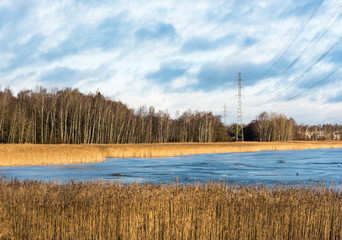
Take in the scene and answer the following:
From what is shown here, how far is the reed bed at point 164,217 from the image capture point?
7.36m

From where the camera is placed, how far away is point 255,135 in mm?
103062

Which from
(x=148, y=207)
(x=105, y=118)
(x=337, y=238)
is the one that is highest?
(x=105, y=118)

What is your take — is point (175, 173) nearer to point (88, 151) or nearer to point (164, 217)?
point (88, 151)

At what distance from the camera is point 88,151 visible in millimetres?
30844

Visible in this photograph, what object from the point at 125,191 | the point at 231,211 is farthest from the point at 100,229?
the point at 231,211

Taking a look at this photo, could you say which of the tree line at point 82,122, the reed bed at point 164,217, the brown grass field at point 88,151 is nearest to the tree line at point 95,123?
the tree line at point 82,122

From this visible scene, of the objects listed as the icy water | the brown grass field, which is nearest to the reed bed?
the icy water

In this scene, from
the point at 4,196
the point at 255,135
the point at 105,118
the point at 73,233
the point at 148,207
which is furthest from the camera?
the point at 255,135

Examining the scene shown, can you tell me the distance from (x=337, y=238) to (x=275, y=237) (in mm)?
1407

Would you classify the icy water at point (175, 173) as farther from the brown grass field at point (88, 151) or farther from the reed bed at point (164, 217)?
the reed bed at point (164, 217)

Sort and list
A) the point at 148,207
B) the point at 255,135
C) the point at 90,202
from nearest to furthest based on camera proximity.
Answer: the point at 148,207
the point at 90,202
the point at 255,135

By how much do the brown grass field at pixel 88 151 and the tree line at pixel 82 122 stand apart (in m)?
17.4

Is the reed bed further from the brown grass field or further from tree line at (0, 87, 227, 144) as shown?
tree line at (0, 87, 227, 144)

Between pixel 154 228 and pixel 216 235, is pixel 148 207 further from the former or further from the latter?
pixel 216 235
